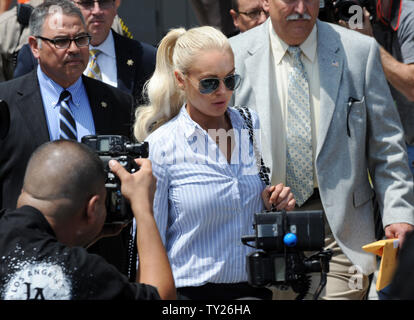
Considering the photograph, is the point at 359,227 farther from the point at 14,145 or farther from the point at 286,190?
the point at 14,145

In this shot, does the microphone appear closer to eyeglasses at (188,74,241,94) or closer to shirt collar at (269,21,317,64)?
→ eyeglasses at (188,74,241,94)

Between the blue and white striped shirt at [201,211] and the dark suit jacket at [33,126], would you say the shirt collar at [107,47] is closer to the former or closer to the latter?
the dark suit jacket at [33,126]

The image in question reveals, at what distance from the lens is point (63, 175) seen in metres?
2.94

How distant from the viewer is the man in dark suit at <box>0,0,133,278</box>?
4363mm

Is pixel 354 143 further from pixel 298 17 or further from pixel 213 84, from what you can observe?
pixel 213 84

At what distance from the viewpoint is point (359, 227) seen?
4.60 m

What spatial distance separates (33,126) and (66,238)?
5.14 feet

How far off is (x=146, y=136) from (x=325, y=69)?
3.63ft

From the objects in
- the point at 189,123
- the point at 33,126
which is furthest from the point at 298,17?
the point at 33,126

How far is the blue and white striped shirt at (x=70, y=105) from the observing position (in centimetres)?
451

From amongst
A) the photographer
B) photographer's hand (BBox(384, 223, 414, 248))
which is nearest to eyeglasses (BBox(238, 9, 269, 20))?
photographer's hand (BBox(384, 223, 414, 248))

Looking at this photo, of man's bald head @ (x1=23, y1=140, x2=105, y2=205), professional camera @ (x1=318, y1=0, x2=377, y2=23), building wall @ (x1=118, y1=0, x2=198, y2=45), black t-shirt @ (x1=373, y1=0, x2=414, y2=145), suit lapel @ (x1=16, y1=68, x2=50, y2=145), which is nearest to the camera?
man's bald head @ (x1=23, y1=140, x2=105, y2=205)

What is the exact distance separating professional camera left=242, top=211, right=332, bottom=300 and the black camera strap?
623 millimetres

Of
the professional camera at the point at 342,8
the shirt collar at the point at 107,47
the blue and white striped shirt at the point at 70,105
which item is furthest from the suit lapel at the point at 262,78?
the shirt collar at the point at 107,47
